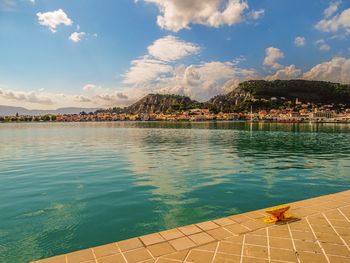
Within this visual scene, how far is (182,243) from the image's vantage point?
5.77 m

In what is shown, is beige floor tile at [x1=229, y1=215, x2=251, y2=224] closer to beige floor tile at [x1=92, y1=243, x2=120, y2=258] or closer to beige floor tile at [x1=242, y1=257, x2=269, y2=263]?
beige floor tile at [x1=242, y1=257, x2=269, y2=263]

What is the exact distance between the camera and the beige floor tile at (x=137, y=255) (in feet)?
16.8

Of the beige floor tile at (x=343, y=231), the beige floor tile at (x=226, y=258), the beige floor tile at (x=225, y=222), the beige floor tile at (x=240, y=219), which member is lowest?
the beige floor tile at (x=240, y=219)

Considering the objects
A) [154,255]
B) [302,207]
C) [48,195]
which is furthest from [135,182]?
[154,255]

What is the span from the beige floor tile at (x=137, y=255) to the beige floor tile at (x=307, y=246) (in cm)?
281

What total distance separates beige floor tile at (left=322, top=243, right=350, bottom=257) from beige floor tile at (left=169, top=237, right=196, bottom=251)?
8.09 ft

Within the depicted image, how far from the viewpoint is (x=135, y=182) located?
15.0 metres

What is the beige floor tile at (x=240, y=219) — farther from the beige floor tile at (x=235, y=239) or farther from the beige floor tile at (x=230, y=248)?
the beige floor tile at (x=230, y=248)

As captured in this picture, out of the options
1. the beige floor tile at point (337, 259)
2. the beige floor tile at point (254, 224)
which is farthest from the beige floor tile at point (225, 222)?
the beige floor tile at point (337, 259)

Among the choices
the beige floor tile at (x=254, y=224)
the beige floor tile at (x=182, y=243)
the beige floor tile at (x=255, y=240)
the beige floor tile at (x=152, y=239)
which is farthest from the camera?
the beige floor tile at (x=254, y=224)

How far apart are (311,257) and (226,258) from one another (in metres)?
1.50

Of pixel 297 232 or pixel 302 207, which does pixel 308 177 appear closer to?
pixel 302 207

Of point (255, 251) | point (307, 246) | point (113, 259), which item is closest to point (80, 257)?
point (113, 259)

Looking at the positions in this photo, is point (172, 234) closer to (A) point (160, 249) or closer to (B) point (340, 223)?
(A) point (160, 249)
